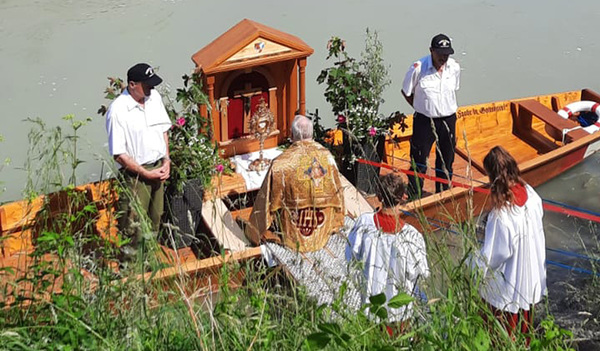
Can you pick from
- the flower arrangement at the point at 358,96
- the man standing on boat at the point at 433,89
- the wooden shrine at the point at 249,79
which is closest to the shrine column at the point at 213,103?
the wooden shrine at the point at 249,79

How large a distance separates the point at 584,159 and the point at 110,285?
660 centimetres

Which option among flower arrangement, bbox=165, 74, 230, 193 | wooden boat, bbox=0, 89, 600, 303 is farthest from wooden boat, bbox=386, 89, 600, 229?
flower arrangement, bbox=165, 74, 230, 193

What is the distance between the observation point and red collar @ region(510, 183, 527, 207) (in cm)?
454

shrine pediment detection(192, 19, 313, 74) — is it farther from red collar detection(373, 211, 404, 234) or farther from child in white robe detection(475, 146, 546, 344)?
child in white robe detection(475, 146, 546, 344)

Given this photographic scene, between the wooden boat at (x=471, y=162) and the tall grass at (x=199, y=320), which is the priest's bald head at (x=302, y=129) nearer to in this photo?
the wooden boat at (x=471, y=162)

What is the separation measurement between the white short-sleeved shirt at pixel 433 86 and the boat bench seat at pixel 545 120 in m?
2.06

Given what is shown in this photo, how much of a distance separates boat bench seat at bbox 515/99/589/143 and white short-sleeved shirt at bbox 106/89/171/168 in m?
4.48

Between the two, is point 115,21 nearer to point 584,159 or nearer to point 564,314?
point 584,159

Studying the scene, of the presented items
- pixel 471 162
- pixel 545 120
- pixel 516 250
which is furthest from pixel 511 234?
pixel 545 120

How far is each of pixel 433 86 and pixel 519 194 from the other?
2.74 meters

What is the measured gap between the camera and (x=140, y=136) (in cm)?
596

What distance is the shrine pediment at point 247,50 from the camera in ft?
22.1

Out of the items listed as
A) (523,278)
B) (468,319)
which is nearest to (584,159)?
(523,278)

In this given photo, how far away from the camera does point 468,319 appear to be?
321 cm
